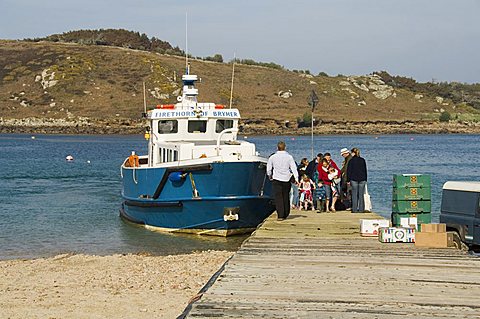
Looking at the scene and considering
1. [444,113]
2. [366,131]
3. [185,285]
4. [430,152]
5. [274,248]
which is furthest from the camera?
[444,113]

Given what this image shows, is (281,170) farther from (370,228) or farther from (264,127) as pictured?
(264,127)

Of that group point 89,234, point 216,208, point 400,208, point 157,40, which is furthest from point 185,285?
point 157,40

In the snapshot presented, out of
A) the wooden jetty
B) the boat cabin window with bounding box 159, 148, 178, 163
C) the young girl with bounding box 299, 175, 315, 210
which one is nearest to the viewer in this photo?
the wooden jetty

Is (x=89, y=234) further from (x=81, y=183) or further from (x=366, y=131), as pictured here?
(x=366, y=131)

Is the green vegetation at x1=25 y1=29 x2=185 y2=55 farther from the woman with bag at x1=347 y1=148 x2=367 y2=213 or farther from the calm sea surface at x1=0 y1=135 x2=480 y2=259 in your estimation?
the woman with bag at x1=347 y1=148 x2=367 y2=213

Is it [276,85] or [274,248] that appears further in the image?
[276,85]

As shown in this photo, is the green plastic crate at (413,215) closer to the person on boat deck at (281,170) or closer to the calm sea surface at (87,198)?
the person on boat deck at (281,170)

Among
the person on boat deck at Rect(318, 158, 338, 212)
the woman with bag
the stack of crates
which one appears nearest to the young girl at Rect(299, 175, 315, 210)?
the person on boat deck at Rect(318, 158, 338, 212)

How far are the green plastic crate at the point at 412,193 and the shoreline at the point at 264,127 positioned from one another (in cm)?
8351

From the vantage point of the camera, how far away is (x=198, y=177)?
2094 cm

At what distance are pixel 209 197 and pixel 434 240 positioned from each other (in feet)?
33.8

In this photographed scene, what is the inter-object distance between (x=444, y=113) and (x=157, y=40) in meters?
70.2

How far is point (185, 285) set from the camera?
551 inches

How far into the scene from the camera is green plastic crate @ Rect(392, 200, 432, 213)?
45.9ft
